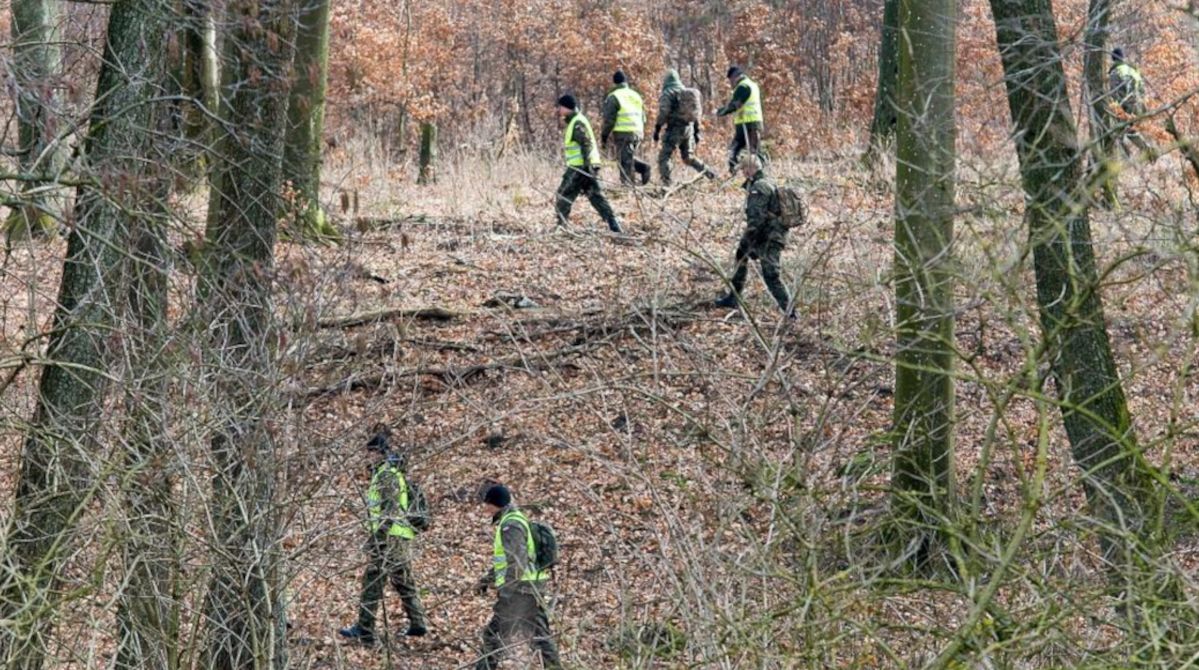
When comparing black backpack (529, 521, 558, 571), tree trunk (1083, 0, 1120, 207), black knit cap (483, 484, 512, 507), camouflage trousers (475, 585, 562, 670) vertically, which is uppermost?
tree trunk (1083, 0, 1120, 207)

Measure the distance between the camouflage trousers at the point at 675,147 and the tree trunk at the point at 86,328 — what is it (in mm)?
9759

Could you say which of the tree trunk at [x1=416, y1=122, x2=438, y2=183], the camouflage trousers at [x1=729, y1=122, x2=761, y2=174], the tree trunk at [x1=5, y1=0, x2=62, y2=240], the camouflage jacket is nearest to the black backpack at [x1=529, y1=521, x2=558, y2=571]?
the tree trunk at [x1=5, y1=0, x2=62, y2=240]

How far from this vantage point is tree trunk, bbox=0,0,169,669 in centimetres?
821

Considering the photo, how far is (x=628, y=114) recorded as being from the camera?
1875 centimetres

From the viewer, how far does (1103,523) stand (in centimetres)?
584

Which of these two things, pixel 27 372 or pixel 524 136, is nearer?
pixel 27 372

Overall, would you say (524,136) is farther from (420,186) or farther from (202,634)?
(202,634)

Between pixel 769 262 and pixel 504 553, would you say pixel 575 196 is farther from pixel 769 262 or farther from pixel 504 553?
pixel 504 553

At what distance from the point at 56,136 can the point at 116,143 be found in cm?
132

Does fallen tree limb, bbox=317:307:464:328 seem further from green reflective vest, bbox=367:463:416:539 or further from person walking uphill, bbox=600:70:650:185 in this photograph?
person walking uphill, bbox=600:70:650:185

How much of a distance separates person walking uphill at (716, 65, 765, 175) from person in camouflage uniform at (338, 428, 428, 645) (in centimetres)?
1019

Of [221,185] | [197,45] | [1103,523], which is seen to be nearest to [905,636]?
[1103,523]

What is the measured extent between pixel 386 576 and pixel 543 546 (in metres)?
0.95

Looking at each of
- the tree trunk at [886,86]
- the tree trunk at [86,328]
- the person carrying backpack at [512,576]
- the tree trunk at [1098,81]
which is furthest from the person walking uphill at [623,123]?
the tree trunk at [86,328]
